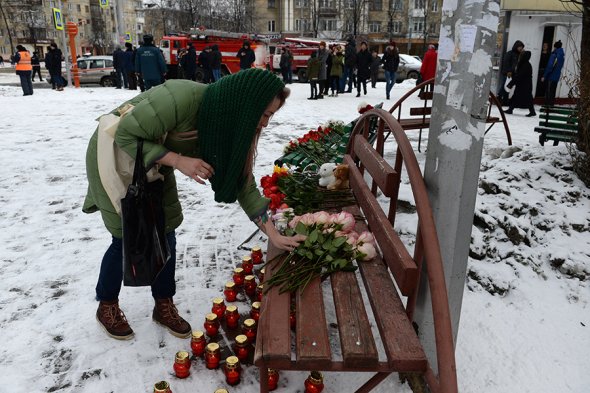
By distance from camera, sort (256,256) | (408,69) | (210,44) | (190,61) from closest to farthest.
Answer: (256,256) < (190,61) < (210,44) < (408,69)

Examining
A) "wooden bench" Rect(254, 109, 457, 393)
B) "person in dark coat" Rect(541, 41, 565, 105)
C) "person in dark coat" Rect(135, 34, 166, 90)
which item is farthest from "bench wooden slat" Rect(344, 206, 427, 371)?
"person in dark coat" Rect(135, 34, 166, 90)

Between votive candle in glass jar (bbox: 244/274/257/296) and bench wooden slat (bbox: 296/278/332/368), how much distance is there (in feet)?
3.52

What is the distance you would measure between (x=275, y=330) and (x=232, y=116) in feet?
3.12

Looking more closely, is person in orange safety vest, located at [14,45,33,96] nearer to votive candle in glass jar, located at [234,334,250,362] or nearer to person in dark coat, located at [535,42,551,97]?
person in dark coat, located at [535,42,551,97]

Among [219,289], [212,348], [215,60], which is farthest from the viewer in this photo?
[215,60]

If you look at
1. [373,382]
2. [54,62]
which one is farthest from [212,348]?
[54,62]

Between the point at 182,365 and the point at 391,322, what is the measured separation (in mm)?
1162

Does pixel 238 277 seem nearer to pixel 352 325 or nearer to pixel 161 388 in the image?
pixel 161 388

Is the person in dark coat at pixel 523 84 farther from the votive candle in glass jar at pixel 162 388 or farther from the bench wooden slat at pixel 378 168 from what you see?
the votive candle in glass jar at pixel 162 388

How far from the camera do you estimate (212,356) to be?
2543mm

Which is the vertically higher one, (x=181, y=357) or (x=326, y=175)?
(x=326, y=175)

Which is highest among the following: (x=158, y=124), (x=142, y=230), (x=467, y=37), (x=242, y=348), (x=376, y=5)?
(x=376, y=5)

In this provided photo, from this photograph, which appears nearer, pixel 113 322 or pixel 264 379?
pixel 264 379

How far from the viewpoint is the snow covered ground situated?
2.54 meters
